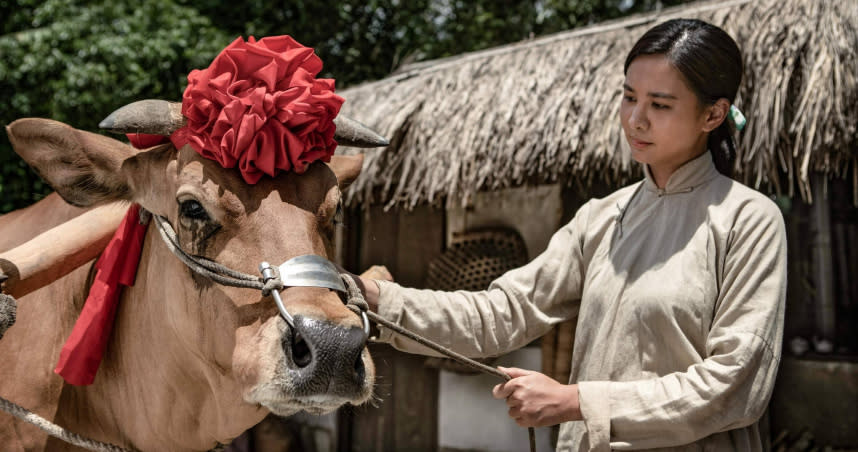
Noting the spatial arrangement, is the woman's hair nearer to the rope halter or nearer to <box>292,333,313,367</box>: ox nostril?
the rope halter

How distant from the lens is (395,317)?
2.22 metres

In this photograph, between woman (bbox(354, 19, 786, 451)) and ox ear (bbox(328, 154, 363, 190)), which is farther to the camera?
ox ear (bbox(328, 154, 363, 190))

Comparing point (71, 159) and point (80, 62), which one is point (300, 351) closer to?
point (71, 159)

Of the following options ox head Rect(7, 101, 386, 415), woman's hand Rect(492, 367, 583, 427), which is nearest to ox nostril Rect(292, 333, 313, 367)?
ox head Rect(7, 101, 386, 415)

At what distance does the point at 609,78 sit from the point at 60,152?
11.9ft

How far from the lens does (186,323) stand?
204 cm

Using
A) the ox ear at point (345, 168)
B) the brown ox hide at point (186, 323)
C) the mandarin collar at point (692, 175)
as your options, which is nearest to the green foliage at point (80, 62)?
the brown ox hide at point (186, 323)

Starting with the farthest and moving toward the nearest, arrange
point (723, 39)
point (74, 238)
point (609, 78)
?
point (609, 78) → point (74, 238) → point (723, 39)

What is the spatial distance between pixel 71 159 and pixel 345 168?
33.2 inches

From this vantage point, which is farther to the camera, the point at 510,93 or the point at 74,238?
the point at 510,93

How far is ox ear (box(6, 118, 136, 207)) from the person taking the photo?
2115mm

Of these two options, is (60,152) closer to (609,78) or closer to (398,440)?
(609,78)

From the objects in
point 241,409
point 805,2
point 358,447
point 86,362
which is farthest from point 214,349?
point 358,447

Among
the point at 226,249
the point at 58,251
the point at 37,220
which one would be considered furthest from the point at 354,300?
the point at 37,220
